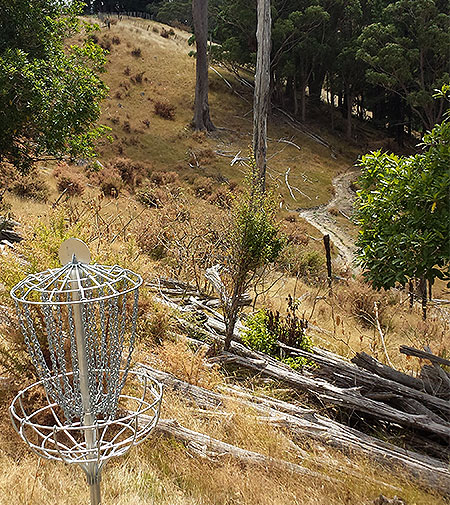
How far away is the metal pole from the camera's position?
6.44ft

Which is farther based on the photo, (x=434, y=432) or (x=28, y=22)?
(x=28, y=22)

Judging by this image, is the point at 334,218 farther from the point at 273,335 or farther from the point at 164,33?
the point at 164,33

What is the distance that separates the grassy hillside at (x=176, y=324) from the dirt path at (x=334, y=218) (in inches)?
21.9

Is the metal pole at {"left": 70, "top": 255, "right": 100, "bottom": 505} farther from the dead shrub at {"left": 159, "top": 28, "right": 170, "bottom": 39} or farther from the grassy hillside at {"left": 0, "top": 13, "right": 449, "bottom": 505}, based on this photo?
the dead shrub at {"left": 159, "top": 28, "right": 170, "bottom": 39}

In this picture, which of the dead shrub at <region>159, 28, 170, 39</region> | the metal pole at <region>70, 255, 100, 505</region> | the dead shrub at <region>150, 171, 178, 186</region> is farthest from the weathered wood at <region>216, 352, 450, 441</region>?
the dead shrub at <region>159, 28, 170, 39</region>

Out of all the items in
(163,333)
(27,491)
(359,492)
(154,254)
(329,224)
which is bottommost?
(329,224)

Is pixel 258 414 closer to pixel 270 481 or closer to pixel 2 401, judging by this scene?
pixel 270 481

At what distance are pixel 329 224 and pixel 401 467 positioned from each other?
1434 cm

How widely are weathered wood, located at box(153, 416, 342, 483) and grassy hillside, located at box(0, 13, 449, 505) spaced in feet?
0.14

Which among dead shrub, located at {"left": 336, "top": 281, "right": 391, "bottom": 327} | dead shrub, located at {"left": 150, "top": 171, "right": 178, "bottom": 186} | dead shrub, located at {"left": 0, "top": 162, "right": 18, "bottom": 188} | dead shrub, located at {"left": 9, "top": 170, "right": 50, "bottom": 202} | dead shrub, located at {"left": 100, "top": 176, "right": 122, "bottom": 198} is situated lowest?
dead shrub, located at {"left": 150, "top": 171, "right": 178, "bottom": 186}

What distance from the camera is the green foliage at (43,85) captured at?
27.6ft

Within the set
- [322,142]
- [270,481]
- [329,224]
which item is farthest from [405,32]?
[270,481]

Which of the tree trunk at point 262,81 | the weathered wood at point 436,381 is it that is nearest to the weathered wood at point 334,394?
the weathered wood at point 436,381

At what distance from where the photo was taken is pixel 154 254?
29.7 ft
